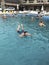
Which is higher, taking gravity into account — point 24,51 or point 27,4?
point 24,51

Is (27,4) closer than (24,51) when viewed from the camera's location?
No

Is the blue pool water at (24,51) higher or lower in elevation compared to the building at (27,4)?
higher

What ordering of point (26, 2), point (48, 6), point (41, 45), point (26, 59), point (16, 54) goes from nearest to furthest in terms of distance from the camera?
point (26, 59)
point (16, 54)
point (41, 45)
point (48, 6)
point (26, 2)

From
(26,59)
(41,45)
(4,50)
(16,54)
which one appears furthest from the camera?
(41,45)

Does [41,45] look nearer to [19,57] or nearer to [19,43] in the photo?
A: [19,43]

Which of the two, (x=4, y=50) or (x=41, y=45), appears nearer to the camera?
(x=4, y=50)

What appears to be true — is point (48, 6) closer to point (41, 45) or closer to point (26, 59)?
point (41, 45)

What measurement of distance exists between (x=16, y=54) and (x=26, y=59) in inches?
54.4

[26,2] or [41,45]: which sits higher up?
[41,45]

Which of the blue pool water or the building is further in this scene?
the building

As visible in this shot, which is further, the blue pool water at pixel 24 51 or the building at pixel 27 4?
the building at pixel 27 4

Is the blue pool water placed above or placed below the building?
above

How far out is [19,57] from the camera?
43.9 ft

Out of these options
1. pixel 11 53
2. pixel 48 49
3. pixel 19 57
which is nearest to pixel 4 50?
pixel 11 53
